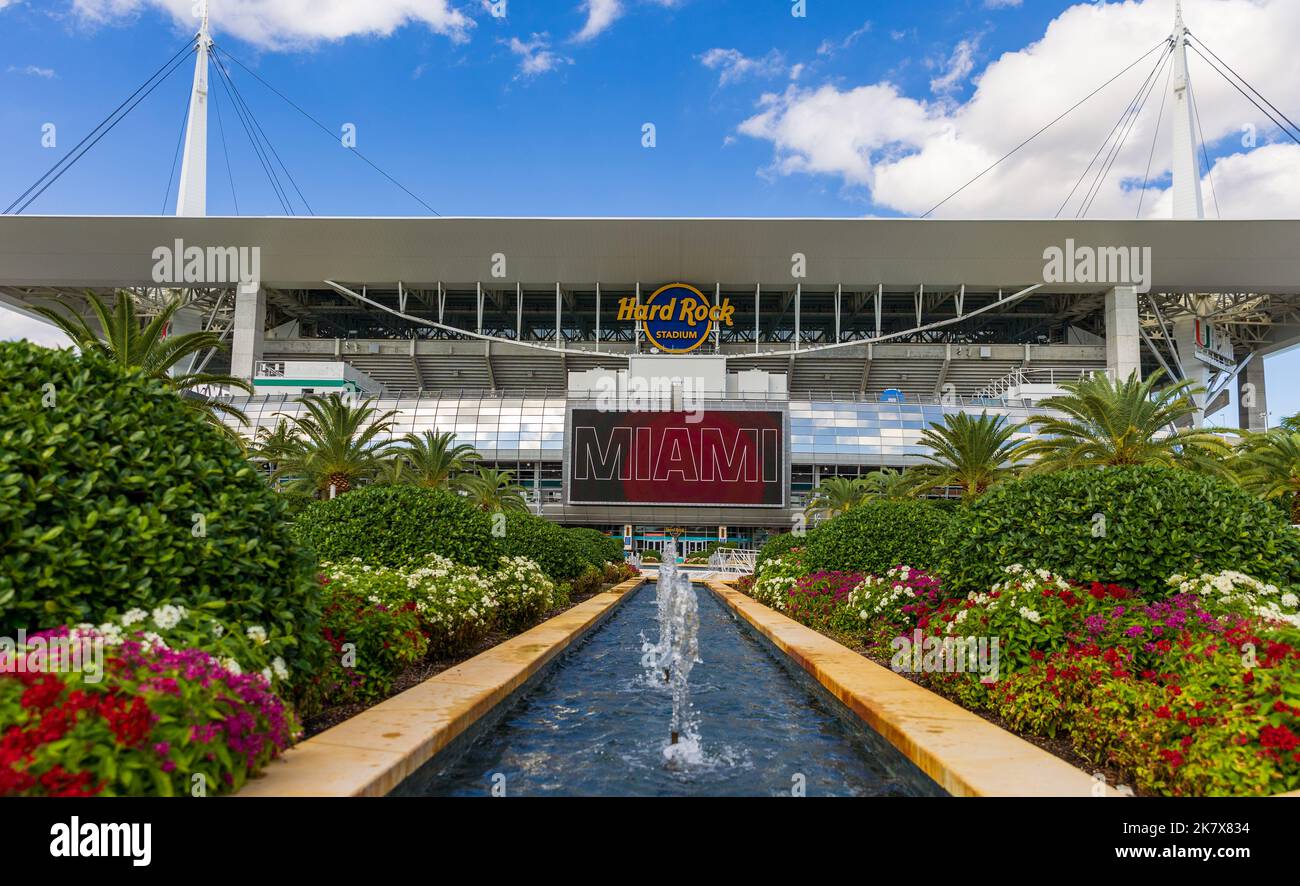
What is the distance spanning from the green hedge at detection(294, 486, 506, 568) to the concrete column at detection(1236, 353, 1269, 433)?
84230mm

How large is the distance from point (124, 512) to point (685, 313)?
5846cm

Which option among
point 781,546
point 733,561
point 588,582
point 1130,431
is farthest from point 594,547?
point 1130,431

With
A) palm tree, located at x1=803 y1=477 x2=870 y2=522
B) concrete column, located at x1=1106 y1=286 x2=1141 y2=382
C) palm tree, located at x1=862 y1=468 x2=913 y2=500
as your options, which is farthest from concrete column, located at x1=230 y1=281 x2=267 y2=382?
concrete column, located at x1=1106 y1=286 x2=1141 y2=382

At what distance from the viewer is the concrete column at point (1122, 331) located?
193 feet

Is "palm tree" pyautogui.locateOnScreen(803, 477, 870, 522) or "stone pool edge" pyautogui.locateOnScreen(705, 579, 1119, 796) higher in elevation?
"palm tree" pyautogui.locateOnScreen(803, 477, 870, 522)

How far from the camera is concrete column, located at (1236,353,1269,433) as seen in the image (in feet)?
243

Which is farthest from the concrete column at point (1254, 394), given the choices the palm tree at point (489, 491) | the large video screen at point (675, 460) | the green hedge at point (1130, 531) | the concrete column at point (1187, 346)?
the green hedge at point (1130, 531)

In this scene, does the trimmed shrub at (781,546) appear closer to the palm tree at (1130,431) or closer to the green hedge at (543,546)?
the green hedge at (543,546)

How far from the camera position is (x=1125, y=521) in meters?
8.62

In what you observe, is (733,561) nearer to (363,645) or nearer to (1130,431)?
(1130,431)

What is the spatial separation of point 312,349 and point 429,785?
222 ft

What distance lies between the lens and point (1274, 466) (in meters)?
23.3

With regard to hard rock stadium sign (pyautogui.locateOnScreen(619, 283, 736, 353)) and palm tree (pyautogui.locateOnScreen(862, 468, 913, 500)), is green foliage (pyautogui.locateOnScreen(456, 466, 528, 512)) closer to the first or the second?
palm tree (pyautogui.locateOnScreen(862, 468, 913, 500))
